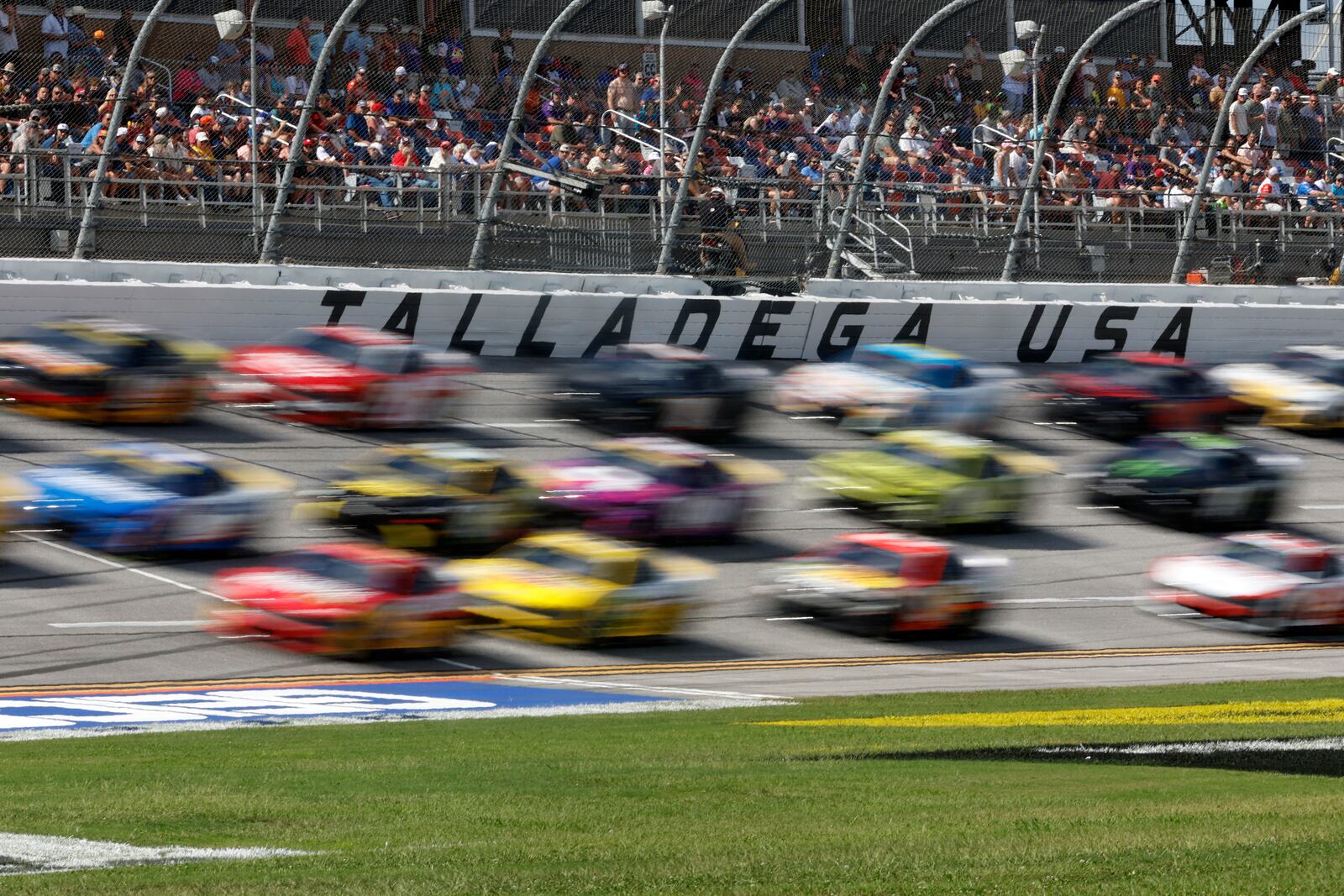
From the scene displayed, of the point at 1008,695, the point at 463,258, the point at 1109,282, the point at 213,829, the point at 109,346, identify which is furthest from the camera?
the point at 1109,282

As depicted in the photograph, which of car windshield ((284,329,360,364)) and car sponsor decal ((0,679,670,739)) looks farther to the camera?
car windshield ((284,329,360,364))

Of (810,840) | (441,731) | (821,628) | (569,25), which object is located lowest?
(821,628)

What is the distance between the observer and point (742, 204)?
30156 millimetres

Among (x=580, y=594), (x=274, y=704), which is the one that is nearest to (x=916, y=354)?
(x=580, y=594)

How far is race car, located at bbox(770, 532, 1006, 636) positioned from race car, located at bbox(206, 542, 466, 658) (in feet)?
12.9

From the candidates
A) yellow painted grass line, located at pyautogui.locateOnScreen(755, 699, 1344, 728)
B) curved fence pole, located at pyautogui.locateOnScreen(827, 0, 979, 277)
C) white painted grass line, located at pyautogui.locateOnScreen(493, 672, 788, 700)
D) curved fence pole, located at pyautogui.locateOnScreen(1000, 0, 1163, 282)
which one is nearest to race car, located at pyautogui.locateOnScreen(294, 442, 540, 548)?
white painted grass line, located at pyautogui.locateOnScreen(493, 672, 788, 700)

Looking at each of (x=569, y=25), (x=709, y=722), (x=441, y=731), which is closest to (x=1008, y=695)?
(x=709, y=722)

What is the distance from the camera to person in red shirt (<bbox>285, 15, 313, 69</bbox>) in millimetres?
27359

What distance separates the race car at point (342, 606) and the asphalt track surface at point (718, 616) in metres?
0.20

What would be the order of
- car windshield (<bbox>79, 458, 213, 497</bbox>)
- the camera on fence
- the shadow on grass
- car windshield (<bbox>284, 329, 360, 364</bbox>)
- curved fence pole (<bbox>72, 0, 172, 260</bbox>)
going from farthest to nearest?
the camera on fence, car windshield (<bbox>284, 329, 360, 364</bbox>), curved fence pole (<bbox>72, 0, 172, 260</bbox>), car windshield (<bbox>79, 458, 213, 497</bbox>), the shadow on grass

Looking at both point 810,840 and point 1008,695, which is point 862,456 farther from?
point 810,840

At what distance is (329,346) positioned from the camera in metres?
26.7

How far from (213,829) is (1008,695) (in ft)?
29.4

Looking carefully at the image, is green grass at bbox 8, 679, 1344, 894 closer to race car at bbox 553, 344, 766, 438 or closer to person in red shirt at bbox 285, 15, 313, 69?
race car at bbox 553, 344, 766, 438
